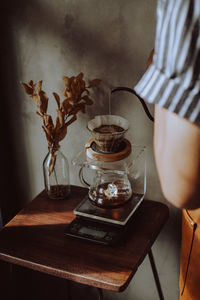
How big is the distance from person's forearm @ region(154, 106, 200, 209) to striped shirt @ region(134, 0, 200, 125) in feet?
0.08

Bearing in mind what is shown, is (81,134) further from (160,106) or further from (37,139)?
(160,106)

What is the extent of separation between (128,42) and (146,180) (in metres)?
0.58

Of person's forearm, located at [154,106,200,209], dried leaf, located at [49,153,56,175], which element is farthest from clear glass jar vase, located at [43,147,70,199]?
person's forearm, located at [154,106,200,209]

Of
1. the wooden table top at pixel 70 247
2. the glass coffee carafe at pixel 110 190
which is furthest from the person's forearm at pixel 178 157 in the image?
the glass coffee carafe at pixel 110 190

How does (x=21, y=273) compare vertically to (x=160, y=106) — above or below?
below

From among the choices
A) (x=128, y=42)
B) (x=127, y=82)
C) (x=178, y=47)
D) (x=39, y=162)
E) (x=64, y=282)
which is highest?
(x=178, y=47)

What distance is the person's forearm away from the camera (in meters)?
0.66

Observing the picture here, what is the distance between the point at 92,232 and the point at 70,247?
0.09 metres

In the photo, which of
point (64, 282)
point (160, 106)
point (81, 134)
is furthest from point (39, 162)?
point (160, 106)

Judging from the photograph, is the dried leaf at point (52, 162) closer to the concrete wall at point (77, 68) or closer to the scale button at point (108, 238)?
the concrete wall at point (77, 68)

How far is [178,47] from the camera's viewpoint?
61cm

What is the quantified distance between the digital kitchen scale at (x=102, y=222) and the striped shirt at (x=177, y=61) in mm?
694

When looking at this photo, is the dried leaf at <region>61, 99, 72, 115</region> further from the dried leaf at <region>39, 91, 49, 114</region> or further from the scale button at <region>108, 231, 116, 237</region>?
the scale button at <region>108, 231, 116, 237</region>

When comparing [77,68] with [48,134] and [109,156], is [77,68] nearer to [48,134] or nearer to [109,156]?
[48,134]
